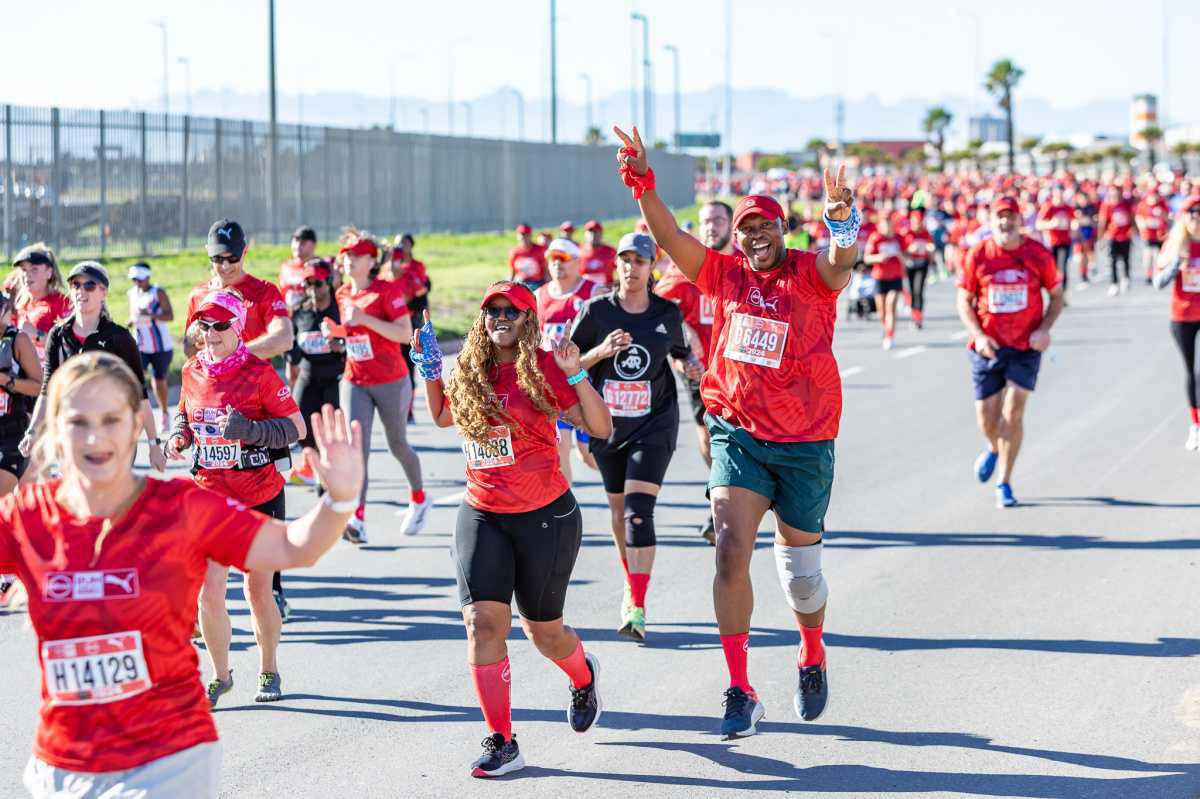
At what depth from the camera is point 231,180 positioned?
3559 cm

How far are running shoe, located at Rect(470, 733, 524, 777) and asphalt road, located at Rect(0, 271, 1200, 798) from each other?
56 mm

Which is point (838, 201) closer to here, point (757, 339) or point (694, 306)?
point (757, 339)

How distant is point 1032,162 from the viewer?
109 meters

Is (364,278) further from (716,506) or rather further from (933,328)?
(933,328)

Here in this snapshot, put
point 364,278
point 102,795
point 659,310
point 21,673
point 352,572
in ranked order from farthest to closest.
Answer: point 364,278 < point 352,572 < point 659,310 < point 21,673 < point 102,795

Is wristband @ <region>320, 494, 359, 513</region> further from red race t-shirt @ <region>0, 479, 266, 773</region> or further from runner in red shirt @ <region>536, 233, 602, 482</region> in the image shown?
runner in red shirt @ <region>536, 233, 602, 482</region>

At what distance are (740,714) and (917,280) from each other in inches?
777

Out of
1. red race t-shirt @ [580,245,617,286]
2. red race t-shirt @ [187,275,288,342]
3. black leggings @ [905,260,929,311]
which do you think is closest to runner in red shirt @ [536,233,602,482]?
red race t-shirt @ [187,275,288,342]

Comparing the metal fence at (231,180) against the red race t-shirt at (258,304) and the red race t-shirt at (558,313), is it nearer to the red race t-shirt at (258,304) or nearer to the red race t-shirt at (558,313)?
the red race t-shirt at (558,313)

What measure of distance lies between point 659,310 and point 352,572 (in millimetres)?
2530

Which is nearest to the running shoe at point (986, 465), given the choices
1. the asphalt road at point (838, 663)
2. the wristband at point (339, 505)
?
the asphalt road at point (838, 663)

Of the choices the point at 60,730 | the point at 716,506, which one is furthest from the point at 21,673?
the point at 60,730

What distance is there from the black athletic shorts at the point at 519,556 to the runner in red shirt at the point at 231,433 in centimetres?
121

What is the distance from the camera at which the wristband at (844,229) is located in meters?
6.35
